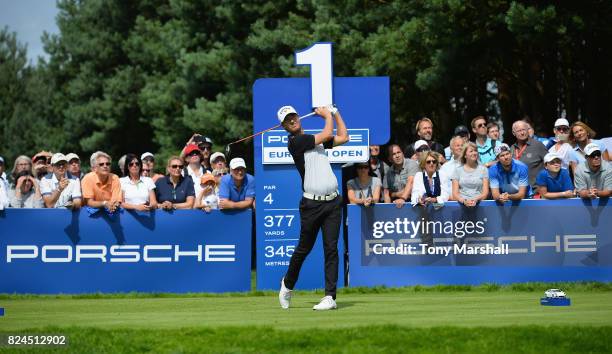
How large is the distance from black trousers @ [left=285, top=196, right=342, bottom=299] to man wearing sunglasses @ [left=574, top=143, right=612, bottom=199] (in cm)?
510

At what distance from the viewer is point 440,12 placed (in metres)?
27.2

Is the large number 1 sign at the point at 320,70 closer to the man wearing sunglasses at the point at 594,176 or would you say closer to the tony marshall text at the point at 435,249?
the tony marshall text at the point at 435,249

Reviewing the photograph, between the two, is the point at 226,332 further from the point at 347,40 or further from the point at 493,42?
the point at 347,40

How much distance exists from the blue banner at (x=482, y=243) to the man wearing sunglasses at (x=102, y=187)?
350 cm

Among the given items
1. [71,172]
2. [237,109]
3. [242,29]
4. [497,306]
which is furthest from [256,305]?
[242,29]

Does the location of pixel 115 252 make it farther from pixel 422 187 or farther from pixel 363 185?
pixel 422 187

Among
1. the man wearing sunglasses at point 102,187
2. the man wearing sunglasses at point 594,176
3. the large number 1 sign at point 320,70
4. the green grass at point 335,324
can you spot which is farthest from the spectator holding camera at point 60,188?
the man wearing sunglasses at point 594,176

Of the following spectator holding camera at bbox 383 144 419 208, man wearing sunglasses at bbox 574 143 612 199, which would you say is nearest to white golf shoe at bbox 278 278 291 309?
spectator holding camera at bbox 383 144 419 208

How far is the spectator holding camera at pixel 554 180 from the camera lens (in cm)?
1697

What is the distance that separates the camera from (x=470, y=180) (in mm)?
17031

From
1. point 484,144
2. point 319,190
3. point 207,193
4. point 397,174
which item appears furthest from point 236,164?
point 319,190

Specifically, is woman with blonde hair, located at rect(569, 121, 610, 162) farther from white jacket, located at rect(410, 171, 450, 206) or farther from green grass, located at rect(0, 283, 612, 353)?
green grass, located at rect(0, 283, 612, 353)

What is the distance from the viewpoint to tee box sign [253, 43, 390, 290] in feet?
57.0

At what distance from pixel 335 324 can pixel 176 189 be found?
6.93 meters
